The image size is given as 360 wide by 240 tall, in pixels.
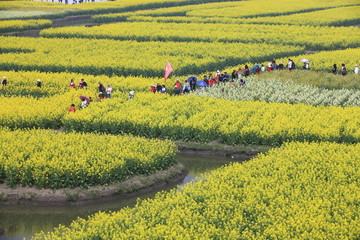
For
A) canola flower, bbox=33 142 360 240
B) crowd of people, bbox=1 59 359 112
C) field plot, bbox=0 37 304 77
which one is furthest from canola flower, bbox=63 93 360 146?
field plot, bbox=0 37 304 77

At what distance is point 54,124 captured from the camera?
28328mm

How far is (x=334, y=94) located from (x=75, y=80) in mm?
15423

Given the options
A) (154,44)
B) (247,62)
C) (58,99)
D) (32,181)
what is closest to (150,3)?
(154,44)

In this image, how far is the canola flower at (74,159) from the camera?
20484 mm

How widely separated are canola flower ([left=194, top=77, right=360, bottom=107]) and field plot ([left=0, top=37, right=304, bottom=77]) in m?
7.03

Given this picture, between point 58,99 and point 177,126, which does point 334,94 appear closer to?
point 177,126

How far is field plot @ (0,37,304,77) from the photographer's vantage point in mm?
42250

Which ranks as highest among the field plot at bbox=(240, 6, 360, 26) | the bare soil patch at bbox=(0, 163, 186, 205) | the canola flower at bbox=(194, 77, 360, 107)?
the field plot at bbox=(240, 6, 360, 26)

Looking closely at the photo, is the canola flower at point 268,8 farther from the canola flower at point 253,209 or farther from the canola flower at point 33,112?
the canola flower at point 253,209

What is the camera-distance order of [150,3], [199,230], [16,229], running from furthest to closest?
[150,3], [16,229], [199,230]

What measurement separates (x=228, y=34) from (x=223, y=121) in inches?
1322

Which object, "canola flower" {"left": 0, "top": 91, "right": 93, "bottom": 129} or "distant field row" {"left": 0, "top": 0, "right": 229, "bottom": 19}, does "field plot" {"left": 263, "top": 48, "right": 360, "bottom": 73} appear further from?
"distant field row" {"left": 0, "top": 0, "right": 229, "bottom": 19}

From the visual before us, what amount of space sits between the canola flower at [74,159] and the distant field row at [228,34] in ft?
111

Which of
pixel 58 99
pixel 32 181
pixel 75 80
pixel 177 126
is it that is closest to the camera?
pixel 32 181
